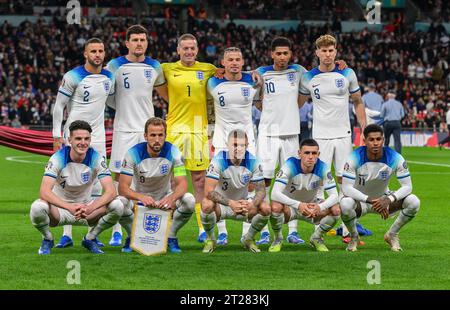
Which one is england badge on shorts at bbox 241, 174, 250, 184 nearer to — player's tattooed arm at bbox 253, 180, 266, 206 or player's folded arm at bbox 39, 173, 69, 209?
player's tattooed arm at bbox 253, 180, 266, 206

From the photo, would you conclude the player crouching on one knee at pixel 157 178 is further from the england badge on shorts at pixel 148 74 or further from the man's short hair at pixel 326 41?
the man's short hair at pixel 326 41

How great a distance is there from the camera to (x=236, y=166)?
31.9 ft

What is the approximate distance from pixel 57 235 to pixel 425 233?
13.6ft

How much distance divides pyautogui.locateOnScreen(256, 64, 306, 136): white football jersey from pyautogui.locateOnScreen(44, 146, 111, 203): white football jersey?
7.06ft

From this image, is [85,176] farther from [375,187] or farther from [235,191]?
[375,187]

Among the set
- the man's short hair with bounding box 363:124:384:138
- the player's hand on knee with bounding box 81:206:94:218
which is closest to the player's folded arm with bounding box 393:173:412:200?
the man's short hair with bounding box 363:124:384:138

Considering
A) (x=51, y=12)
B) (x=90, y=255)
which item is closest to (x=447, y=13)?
(x=51, y=12)

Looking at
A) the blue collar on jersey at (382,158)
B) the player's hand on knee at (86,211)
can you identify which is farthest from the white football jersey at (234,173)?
the player's hand on knee at (86,211)

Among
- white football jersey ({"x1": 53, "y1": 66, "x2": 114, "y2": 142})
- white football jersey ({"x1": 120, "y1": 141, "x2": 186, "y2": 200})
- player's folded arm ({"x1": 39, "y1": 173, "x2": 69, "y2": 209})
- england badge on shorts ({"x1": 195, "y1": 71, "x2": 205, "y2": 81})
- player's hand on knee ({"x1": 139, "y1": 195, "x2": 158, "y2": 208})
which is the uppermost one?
england badge on shorts ({"x1": 195, "y1": 71, "x2": 205, "y2": 81})

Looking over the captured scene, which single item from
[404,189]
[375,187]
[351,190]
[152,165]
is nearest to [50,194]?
[152,165]

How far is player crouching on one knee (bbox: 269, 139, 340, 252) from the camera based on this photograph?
9570 mm

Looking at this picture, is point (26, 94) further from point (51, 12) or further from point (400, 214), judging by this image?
point (400, 214)

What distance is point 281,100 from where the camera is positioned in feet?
35.2

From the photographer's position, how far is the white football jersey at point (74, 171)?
9.33 meters
